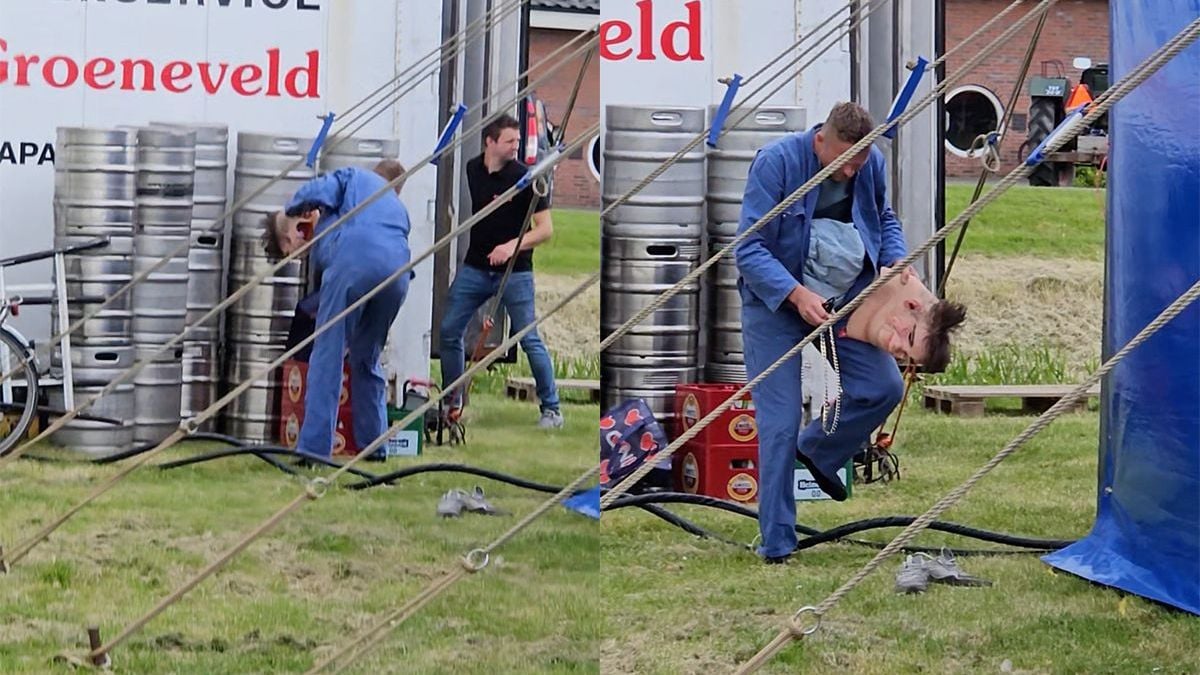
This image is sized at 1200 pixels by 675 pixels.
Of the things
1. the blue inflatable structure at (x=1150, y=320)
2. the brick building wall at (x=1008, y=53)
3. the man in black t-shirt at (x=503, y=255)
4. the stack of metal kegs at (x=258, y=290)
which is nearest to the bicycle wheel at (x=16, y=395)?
the stack of metal kegs at (x=258, y=290)

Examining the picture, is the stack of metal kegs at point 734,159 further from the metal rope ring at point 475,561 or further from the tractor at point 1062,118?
the metal rope ring at point 475,561

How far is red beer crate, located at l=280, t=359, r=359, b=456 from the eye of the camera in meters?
3.44

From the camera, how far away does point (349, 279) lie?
3336 mm

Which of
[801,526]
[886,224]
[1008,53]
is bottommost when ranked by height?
[801,526]

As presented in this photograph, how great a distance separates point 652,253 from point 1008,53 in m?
0.78

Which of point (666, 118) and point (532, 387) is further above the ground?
point (666, 118)

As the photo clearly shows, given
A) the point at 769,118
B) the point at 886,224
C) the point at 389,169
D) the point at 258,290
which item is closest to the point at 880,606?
the point at 886,224

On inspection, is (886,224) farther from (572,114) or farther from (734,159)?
(572,114)

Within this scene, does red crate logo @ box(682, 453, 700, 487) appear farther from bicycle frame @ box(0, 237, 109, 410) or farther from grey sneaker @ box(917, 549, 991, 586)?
bicycle frame @ box(0, 237, 109, 410)

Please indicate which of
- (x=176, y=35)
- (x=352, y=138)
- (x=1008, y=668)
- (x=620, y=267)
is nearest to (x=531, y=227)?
(x=620, y=267)

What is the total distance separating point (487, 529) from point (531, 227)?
76 cm

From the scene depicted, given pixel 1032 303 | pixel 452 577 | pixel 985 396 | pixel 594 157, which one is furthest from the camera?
pixel 1032 303

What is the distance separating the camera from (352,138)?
3336 millimetres

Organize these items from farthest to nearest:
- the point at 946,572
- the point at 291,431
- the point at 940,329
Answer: the point at 291,431 → the point at 946,572 → the point at 940,329
